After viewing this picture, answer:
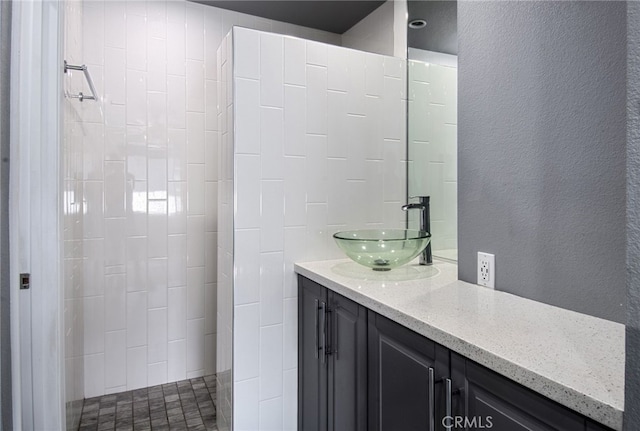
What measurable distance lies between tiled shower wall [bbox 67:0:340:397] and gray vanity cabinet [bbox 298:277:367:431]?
3.64ft

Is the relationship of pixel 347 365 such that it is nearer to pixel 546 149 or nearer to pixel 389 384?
pixel 389 384

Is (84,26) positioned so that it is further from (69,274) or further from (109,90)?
(69,274)

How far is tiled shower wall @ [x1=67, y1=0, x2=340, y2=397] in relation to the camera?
241 centimetres

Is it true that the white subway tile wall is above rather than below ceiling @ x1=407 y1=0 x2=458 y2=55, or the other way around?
below

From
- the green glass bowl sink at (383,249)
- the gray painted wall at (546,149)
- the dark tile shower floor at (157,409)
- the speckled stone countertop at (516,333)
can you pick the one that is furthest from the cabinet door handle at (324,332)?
the dark tile shower floor at (157,409)

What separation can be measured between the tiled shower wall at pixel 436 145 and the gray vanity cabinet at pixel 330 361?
28.6 inches

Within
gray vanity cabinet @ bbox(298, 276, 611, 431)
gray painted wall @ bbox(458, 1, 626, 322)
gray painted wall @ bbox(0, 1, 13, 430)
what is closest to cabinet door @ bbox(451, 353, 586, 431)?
gray vanity cabinet @ bbox(298, 276, 611, 431)

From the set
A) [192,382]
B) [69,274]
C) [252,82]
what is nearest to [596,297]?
[252,82]

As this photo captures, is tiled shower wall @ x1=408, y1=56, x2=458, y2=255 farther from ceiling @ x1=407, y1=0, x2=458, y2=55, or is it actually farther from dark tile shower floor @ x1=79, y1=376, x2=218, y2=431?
dark tile shower floor @ x1=79, y1=376, x2=218, y2=431

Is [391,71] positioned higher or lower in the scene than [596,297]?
higher

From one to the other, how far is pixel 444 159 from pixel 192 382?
6.83 ft

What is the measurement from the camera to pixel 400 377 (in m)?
1.17

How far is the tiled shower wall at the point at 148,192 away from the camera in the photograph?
2412 mm

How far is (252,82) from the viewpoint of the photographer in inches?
69.7
